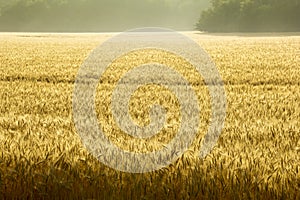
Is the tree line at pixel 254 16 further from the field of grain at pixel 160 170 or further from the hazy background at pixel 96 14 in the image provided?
the field of grain at pixel 160 170

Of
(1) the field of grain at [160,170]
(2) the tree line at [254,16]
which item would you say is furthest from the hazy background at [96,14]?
(1) the field of grain at [160,170]

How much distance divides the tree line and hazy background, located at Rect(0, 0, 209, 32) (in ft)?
140

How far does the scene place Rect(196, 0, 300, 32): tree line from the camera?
68.2 metres

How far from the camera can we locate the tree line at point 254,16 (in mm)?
68188

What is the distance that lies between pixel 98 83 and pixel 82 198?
26.4 ft

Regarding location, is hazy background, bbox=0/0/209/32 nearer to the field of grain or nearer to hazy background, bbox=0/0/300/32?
hazy background, bbox=0/0/300/32

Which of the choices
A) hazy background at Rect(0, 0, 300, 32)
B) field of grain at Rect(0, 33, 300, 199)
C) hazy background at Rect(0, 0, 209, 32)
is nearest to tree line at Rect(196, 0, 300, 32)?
hazy background at Rect(0, 0, 300, 32)

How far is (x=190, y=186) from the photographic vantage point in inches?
155

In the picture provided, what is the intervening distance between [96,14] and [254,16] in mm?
52147

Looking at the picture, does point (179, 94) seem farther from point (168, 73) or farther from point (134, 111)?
point (168, 73)

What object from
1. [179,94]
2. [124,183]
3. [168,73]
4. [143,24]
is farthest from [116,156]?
[143,24]

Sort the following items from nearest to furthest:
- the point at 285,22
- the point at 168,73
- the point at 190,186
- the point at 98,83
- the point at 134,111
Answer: the point at 190,186 → the point at 134,111 → the point at 98,83 → the point at 168,73 → the point at 285,22

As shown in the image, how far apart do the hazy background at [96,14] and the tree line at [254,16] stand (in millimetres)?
42643

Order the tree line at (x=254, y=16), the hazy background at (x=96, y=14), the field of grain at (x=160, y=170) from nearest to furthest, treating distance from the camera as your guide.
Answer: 1. the field of grain at (x=160, y=170)
2. the tree line at (x=254, y=16)
3. the hazy background at (x=96, y=14)
